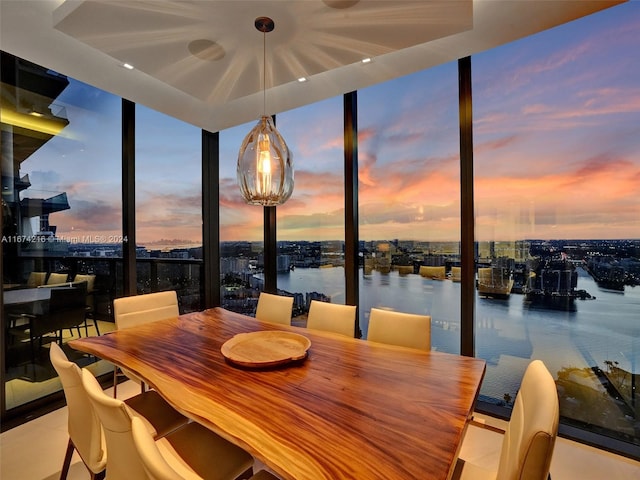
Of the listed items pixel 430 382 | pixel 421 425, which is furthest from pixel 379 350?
pixel 421 425

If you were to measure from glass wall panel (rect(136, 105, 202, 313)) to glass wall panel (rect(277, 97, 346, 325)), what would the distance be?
4.09ft

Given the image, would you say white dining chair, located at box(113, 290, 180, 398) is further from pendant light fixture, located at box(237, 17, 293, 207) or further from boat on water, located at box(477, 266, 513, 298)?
boat on water, located at box(477, 266, 513, 298)

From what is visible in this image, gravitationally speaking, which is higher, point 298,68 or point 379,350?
point 298,68

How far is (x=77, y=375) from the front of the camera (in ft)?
4.45

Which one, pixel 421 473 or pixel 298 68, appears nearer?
pixel 421 473

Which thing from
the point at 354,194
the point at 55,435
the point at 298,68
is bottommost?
the point at 55,435

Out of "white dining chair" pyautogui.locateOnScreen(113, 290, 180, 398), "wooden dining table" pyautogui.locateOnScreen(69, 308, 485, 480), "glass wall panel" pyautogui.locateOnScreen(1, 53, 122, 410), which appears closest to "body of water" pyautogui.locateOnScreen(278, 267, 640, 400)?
"wooden dining table" pyautogui.locateOnScreen(69, 308, 485, 480)

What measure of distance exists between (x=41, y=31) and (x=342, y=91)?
7.88 feet

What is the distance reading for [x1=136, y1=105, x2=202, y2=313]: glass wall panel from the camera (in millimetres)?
3545

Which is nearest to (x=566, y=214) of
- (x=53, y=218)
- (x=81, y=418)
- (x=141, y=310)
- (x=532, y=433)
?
(x=532, y=433)

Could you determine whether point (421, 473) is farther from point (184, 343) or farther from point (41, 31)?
point (41, 31)

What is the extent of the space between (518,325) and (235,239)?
351 centimetres

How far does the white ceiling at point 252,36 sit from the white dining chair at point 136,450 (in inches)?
83.4

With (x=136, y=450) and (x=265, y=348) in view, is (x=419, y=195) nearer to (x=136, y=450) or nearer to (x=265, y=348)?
(x=265, y=348)
